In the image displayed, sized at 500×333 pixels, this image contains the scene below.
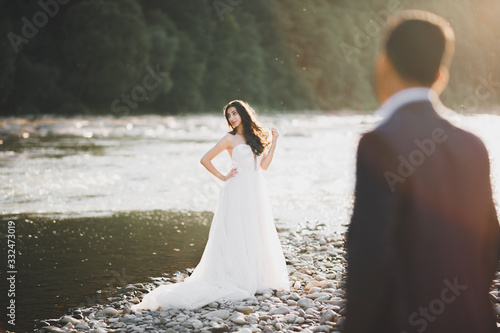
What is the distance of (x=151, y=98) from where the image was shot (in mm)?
55906

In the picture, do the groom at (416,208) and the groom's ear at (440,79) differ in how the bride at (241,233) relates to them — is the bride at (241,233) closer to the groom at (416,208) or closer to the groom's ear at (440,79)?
the groom at (416,208)

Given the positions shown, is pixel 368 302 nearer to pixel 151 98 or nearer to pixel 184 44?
pixel 151 98

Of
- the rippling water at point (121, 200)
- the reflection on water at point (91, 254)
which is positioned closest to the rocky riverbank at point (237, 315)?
the reflection on water at point (91, 254)

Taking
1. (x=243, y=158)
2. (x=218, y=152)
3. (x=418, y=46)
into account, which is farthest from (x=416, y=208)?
(x=218, y=152)

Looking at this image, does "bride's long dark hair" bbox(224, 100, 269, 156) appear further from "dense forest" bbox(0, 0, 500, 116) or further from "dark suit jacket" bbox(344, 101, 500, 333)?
"dense forest" bbox(0, 0, 500, 116)

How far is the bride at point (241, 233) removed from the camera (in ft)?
23.7

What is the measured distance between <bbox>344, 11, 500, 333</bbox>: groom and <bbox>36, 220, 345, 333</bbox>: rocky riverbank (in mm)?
2887

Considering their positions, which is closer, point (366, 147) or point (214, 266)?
point (366, 147)

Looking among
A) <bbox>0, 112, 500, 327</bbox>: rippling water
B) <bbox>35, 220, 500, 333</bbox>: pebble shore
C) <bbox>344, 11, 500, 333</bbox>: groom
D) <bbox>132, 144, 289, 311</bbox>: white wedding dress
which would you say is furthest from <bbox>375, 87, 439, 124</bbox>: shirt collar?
<bbox>132, 144, 289, 311</bbox>: white wedding dress

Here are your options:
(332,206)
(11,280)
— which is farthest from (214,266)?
(332,206)

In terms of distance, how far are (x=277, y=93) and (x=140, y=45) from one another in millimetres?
24780

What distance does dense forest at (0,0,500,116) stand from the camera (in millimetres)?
51094

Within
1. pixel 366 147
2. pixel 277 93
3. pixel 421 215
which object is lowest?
pixel 421 215

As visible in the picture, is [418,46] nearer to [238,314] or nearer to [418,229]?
[418,229]
